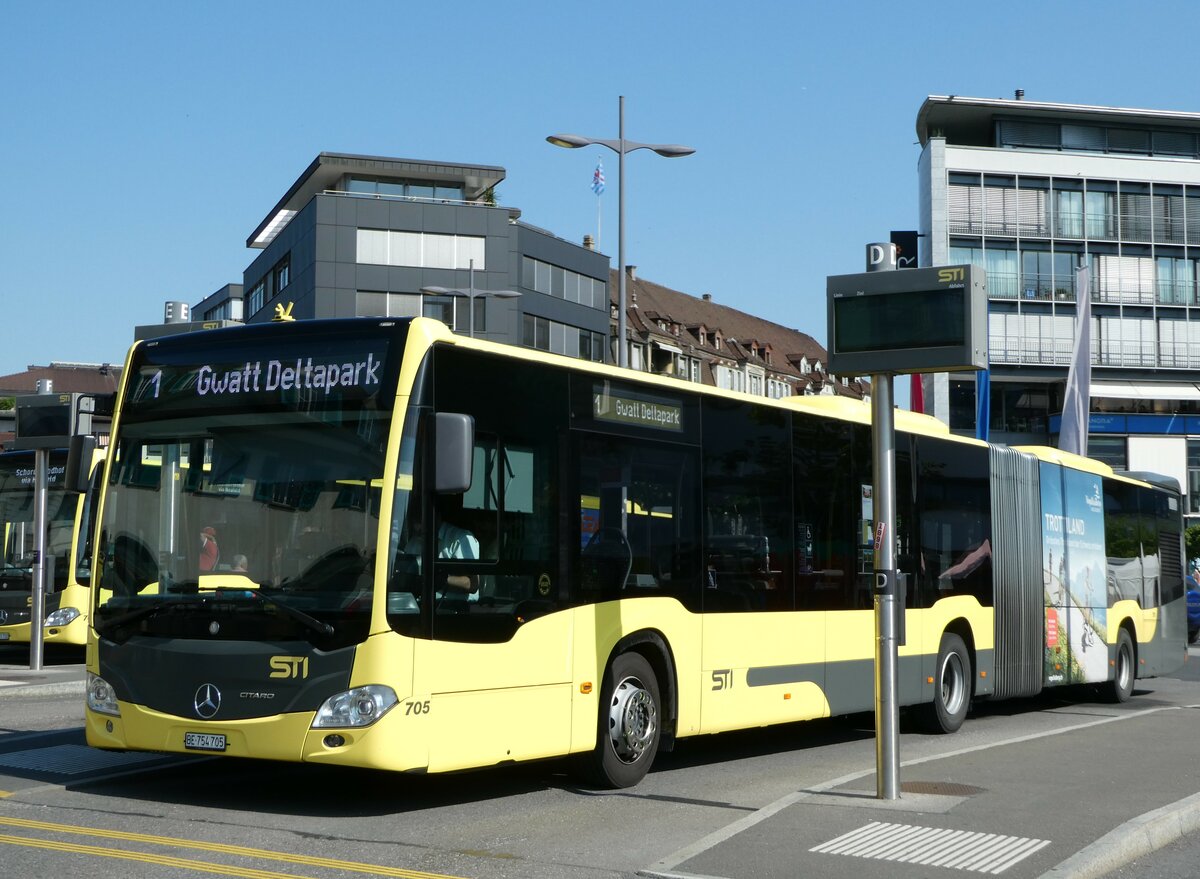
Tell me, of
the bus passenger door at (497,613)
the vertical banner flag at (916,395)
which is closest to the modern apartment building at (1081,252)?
the vertical banner flag at (916,395)

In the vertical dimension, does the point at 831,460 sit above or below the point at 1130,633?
above

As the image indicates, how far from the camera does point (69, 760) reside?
11.0 m

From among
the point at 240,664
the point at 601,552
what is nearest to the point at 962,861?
the point at 601,552

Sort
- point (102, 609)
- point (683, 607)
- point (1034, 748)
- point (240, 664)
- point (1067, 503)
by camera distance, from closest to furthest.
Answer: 1. point (240, 664)
2. point (102, 609)
3. point (683, 607)
4. point (1034, 748)
5. point (1067, 503)

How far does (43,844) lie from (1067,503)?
14381mm

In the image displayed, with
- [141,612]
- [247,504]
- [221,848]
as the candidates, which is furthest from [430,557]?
[221,848]

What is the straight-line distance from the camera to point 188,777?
10602mm

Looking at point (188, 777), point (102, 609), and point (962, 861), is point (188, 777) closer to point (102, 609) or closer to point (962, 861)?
point (102, 609)

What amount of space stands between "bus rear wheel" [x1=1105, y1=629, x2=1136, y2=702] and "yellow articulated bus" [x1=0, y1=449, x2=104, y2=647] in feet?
46.9

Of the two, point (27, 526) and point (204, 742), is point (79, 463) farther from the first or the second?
point (27, 526)

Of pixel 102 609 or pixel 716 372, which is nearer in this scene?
pixel 102 609

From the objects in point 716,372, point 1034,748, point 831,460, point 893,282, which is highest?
point 716,372

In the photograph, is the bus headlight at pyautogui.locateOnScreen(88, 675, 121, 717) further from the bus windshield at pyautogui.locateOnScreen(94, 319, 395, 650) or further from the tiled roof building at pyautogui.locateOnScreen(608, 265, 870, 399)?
the tiled roof building at pyautogui.locateOnScreen(608, 265, 870, 399)

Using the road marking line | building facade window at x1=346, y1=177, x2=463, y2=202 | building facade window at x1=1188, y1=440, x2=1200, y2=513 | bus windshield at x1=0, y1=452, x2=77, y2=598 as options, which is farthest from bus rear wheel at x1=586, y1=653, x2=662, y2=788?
building facade window at x1=1188, y1=440, x2=1200, y2=513
